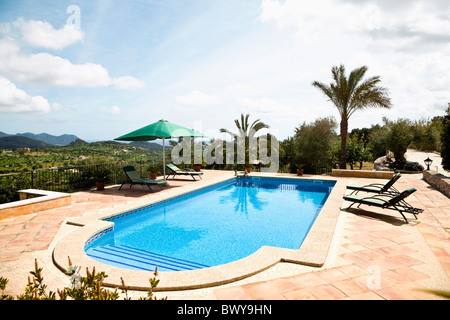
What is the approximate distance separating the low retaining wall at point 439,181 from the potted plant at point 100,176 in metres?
12.3

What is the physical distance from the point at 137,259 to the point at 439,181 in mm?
10984

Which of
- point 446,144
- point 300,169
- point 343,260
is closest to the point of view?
point 343,260

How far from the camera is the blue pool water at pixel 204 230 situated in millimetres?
5184

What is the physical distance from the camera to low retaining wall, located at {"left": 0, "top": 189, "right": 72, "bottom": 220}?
6418mm

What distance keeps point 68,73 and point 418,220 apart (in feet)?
49.9

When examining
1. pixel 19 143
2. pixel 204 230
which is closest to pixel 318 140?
pixel 204 230

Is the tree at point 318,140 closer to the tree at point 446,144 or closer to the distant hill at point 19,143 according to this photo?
the tree at point 446,144

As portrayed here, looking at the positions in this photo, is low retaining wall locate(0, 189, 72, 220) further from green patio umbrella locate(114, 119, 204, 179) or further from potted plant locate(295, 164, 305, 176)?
potted plant locate(295, 164, 305, 176)

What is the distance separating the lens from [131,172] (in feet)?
34.9

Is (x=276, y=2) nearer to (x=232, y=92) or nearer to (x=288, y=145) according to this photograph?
(x=288, y=145)

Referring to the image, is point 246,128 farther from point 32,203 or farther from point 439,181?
point 32,203

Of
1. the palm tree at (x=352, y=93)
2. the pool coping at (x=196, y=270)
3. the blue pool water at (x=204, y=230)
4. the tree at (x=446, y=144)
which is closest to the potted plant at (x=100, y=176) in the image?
the blue pool water at (x=204, y=230)

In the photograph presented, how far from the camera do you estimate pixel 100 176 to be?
10406 millimetres

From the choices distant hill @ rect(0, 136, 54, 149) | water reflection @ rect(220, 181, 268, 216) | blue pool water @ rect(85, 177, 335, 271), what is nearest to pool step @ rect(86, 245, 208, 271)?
blue pool water @ rect(85, 177, 335, 271)
